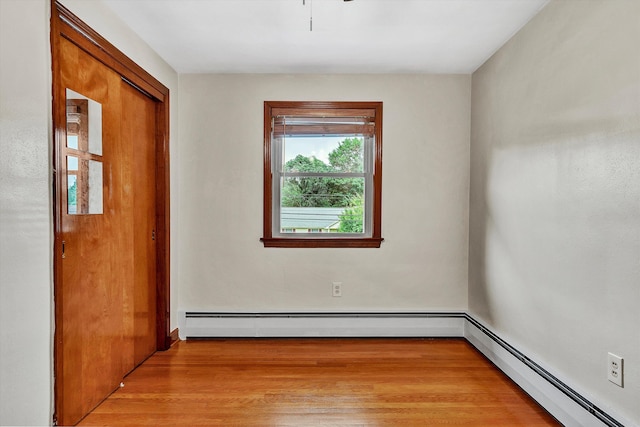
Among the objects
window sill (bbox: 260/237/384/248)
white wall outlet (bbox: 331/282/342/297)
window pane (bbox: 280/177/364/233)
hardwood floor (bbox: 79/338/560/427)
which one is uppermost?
window pane (bbox: 280/177/364/233)

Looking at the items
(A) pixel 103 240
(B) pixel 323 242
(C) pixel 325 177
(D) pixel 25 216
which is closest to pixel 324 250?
(B) pixel 323 242

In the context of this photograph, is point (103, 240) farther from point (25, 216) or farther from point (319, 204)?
point (319, 204)

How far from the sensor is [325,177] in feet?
11.0

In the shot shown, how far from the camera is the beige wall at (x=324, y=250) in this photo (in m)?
3.23

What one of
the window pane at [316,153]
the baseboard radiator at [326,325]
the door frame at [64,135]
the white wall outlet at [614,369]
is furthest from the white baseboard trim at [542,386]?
the door frame at [64,135]

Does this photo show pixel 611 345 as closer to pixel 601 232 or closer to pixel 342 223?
pixel 601 232

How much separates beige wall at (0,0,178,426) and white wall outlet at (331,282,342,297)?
211 cm

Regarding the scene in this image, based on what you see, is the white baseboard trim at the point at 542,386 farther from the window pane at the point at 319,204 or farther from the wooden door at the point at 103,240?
the wooden door at the point at 103,240

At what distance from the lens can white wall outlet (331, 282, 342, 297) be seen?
3287 millimetres

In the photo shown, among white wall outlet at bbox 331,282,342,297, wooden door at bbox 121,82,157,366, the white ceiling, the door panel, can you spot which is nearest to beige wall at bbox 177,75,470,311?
white wall outlet at bbox 331,282,342,297

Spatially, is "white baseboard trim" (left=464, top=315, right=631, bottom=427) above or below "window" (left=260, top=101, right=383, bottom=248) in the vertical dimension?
below

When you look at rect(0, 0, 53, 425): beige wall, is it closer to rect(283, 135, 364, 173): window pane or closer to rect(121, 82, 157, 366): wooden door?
rect(121, 82, 157, 366): wooden door

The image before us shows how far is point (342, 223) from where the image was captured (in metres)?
3.37

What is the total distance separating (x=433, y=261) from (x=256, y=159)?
1.85 meters
